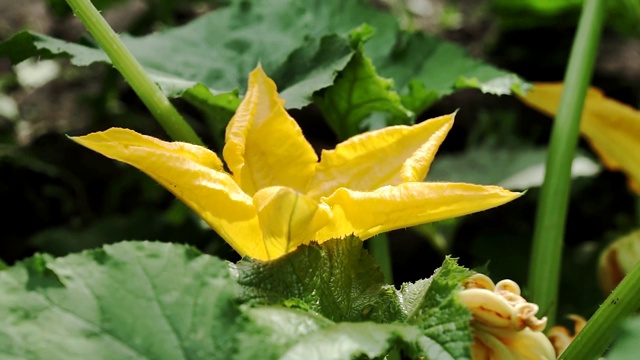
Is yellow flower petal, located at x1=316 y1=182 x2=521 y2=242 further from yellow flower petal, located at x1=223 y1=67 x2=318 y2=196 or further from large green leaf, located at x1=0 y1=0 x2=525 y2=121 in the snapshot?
large green leaf, located at x1=0 y1=0 x2=525 y2=121

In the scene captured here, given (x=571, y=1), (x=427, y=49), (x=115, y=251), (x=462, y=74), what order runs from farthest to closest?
(x=571, y=1)
(x=427, y=49)
(x=462, y=74)
(x=115, y=251)

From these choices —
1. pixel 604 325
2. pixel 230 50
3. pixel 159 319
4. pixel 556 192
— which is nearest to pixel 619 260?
pixel 556 192

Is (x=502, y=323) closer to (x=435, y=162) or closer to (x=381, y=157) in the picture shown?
(x=381, y=157)

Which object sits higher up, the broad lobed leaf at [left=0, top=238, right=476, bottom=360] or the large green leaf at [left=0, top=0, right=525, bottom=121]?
the large green leaf at [left=0, top=0, right=525, bottom=121]

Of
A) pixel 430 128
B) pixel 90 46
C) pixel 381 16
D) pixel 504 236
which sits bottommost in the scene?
pixel 430 128

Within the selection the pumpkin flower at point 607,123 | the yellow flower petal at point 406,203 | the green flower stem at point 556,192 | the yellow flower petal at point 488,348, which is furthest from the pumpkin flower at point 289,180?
the pumpkin flower at point 607,123

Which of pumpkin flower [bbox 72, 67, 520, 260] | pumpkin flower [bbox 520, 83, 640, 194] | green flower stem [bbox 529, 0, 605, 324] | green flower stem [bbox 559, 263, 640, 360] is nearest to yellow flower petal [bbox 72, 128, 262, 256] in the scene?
pumpkin flower [bbox 72, 67, 520, 260]

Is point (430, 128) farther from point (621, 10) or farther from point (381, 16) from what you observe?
point (621, 10)

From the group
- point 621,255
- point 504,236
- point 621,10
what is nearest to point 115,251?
point 621,255
